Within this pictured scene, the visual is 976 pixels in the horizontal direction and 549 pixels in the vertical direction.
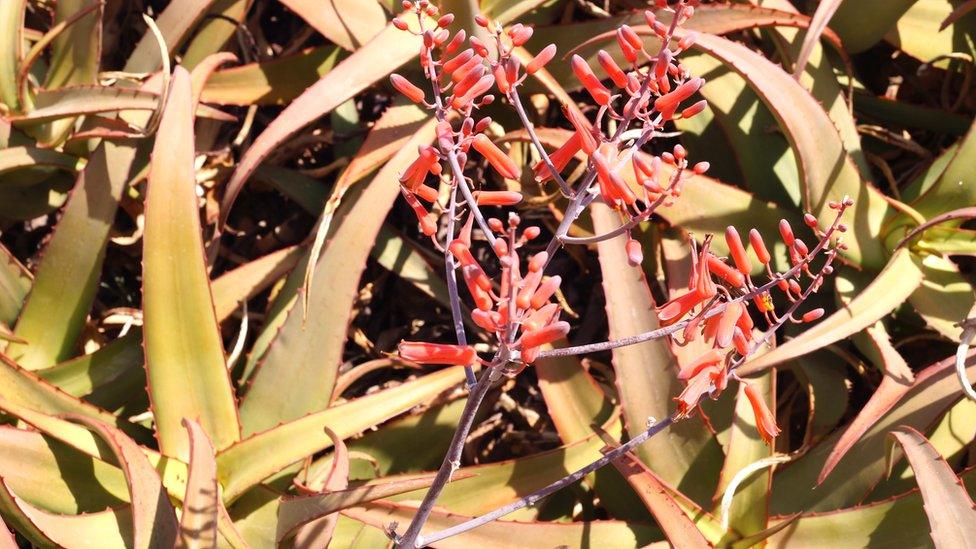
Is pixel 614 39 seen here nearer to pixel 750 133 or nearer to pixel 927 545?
pixel 750 133

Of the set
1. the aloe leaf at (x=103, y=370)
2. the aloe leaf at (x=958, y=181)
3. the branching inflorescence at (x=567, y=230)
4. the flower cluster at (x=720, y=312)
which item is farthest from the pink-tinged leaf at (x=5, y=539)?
the aloe leaf at (x=958, y=181)

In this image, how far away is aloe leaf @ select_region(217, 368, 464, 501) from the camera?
42.9 inches

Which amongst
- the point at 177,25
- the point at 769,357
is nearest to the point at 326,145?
the point at 177,25

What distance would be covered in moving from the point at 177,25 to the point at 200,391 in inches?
21.3

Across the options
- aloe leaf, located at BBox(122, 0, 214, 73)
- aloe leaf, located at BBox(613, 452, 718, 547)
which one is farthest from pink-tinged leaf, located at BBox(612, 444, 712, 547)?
aloe leaf, located at BBox(122, 0, 214, 73)

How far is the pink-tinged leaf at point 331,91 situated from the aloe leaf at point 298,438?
0.95 ft

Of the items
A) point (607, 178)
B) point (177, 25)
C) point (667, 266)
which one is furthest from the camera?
point (177, 25)

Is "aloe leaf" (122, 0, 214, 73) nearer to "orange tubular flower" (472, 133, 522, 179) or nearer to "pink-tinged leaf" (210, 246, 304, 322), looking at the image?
"pink-tinged leaf" (210, 246, 304, 322)

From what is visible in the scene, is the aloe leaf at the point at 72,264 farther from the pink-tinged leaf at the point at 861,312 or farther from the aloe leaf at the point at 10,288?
the pink-tinged leaf at the point at 861,312

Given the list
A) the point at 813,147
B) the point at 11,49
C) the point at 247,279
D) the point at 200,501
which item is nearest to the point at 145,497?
the point at 200,501

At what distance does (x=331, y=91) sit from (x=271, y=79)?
33 cm

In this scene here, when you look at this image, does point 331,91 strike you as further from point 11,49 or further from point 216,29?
point 11,49

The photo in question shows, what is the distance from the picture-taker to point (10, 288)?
1.33 metres

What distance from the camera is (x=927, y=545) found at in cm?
104
